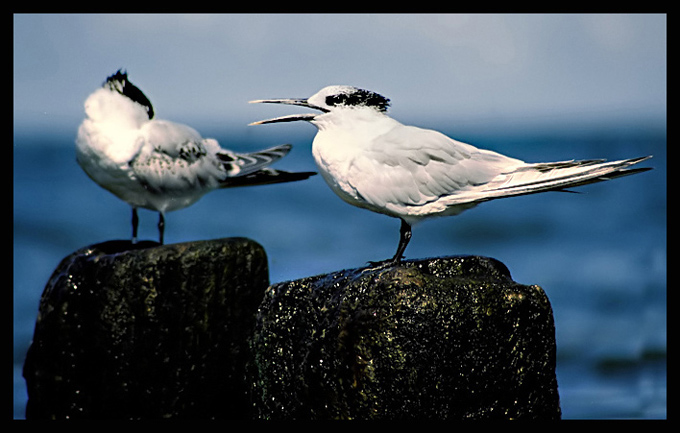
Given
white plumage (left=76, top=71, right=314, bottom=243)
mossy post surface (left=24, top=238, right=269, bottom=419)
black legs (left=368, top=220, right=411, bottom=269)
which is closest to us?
black legs (left=368, top=220, right=411, bottom=269)

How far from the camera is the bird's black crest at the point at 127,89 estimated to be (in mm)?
6414

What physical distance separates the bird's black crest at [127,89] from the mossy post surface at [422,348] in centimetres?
280

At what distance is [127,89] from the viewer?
6.42m

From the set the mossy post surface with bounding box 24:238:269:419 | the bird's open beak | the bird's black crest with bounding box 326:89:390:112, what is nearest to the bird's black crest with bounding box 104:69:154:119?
the mossy post surface with bounding box 24:238:269:419

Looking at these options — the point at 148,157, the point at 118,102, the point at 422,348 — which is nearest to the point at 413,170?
the point at 422,348

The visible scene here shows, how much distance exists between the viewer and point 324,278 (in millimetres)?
4344

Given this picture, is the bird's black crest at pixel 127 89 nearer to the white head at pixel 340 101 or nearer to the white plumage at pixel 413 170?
the white head at pixel 340 101

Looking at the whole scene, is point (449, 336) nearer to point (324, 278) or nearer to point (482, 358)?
point (482, 358)

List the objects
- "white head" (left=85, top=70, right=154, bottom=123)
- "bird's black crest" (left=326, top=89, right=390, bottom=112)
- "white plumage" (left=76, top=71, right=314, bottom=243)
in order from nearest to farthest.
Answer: "bird's black crest" (left=326, top=89, right=390, bottom=112)
"white plumage" (left=76, top=71, right=314, bottom=243)
"white head" (left=85, top=70, right=154, bottom=123)

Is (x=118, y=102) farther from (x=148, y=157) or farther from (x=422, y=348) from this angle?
(x=422, y=348)

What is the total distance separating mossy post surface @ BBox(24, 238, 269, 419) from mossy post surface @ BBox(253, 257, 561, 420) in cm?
131

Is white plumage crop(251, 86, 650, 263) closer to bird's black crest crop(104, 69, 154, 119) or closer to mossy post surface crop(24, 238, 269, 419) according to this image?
mossy post surface crop(24, 238, 269, 419)

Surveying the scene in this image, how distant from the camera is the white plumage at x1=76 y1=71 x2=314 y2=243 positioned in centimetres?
616

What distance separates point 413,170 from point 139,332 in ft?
6.78
